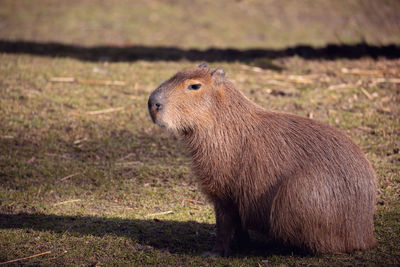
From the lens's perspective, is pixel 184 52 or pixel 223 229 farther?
pixel 184 52

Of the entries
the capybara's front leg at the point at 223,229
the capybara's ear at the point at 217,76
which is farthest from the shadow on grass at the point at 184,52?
the capybara's front leg at the point at 223,229

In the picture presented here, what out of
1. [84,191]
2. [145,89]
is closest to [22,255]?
[84,191]

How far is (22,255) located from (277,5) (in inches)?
468

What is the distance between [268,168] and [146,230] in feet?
3.69

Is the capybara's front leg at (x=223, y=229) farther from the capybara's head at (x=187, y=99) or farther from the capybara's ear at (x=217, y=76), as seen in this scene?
the capybara's ear at (x=217, y=76)

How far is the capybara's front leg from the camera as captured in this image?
3533mm

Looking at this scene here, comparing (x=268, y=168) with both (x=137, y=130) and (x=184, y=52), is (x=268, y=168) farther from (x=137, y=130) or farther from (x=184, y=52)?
(x=184, y=52)

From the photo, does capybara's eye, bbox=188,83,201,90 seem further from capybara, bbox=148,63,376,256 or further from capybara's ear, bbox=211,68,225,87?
capybara's ear, bbox=211,68,225,87

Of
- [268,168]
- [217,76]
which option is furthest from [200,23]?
[268,168]

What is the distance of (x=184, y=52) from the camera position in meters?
8.93

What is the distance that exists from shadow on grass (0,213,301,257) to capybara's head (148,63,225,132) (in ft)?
2.77

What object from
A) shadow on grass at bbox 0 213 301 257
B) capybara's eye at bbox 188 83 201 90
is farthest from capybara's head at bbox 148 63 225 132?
shadow on grass at bbox 0 213 301 257

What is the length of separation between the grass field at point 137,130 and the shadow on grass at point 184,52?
0.10ft

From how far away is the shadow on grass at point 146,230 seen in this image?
12.0 ft
